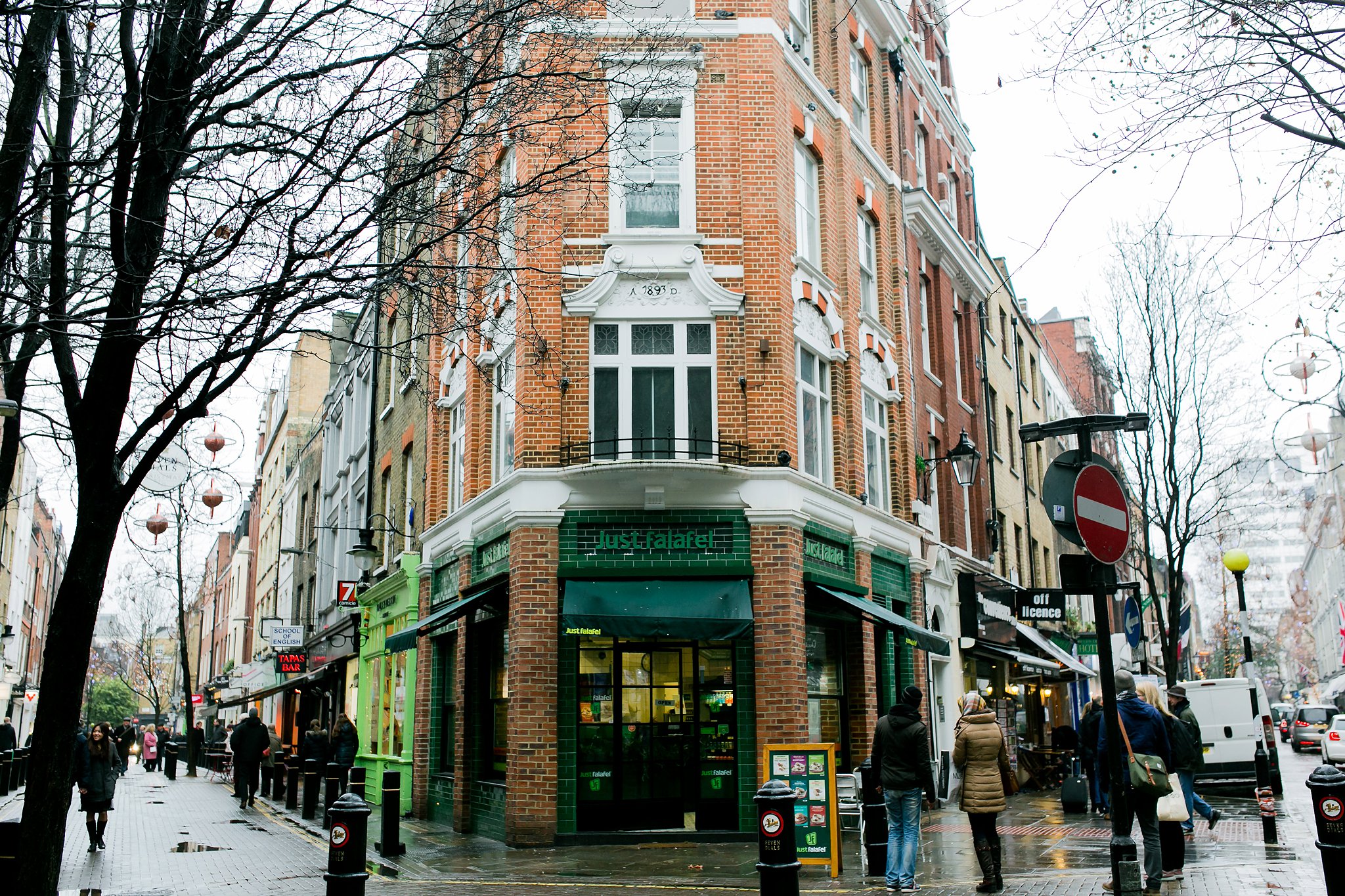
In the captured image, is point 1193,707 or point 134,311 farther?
point 1193,707

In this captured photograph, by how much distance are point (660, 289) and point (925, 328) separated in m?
10.3

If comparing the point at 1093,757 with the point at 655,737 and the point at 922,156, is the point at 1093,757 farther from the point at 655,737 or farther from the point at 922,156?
the point at 922,156

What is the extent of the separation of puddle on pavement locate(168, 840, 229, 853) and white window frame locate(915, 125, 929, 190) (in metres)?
18.1

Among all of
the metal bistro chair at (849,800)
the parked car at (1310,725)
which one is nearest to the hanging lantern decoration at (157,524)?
the metal bistro chair at (849,800)

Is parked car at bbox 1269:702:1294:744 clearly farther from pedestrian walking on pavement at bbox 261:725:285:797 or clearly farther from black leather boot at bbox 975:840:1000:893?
black leather boot at bbox 975:840:1000:893

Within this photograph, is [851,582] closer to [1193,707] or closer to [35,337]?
[1193,707]

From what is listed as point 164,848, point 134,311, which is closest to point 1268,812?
point 134,311

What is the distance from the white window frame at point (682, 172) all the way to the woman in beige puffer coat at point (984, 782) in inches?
323

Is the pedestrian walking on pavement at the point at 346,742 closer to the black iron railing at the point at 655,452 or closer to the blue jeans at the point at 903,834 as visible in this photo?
the black iron railing at the point at 655,452

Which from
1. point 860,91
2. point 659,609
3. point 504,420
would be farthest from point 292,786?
point 860,91

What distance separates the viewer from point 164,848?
50.1ft

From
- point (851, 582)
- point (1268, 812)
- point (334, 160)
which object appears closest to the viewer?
point (334, 160)

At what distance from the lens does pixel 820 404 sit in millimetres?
17547

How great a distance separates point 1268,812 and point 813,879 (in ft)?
18.3
